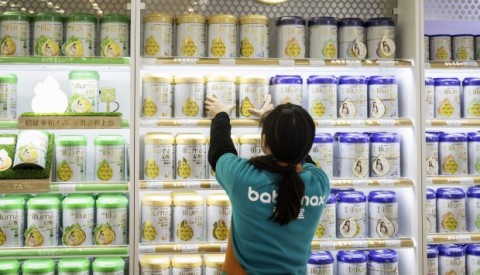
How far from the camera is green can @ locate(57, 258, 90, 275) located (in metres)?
2.63

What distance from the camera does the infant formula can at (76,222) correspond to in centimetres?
271

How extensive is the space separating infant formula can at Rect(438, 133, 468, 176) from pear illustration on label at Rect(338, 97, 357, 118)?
1.79 ft

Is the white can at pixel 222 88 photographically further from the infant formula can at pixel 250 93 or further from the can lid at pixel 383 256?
the can lid at pixel 383 256

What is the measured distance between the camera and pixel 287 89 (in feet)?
9.43

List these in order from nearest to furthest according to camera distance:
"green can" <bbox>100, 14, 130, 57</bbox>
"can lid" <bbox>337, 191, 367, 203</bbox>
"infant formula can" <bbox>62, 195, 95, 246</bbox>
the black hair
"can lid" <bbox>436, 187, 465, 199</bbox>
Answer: the black hair → "infant formula can" <bbox>62, 195, 95, 246</bbox> → "green can" <bbox>100, 14, 130, 57</bbox> → "can lid" <bbox>337, 191, 367, 203</bbox> → "can lid" <bbox>436, 187, 465, 199</bbox>

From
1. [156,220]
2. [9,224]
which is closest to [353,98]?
[156,220]

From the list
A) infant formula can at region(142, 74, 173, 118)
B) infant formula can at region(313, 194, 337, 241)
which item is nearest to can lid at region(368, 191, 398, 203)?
infant formula can at region(313, 194, 337, 241)

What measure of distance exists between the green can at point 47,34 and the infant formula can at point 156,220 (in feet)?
3.01

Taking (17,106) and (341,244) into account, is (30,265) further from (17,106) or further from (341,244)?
(341,244)

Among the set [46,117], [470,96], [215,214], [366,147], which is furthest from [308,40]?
[46,117]

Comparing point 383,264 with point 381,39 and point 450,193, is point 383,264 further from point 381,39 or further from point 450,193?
point 381,39

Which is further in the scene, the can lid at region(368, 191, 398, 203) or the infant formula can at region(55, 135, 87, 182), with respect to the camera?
the can lid at region(368, 191, 398, 203)

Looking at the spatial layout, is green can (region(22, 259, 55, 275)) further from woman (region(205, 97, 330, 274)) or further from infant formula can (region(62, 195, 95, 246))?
woman (region(205, 97, 330, 274))

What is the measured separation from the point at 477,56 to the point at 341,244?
137 cm
